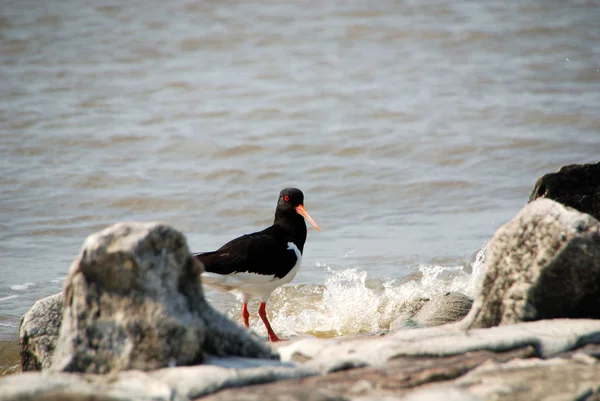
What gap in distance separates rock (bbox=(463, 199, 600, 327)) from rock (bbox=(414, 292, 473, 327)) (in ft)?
5.52

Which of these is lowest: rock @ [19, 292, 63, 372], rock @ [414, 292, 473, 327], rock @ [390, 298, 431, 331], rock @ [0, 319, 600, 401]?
rock @ [390, 298, 431, 331]

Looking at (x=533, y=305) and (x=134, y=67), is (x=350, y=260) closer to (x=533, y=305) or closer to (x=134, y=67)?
(x=533, y=305)

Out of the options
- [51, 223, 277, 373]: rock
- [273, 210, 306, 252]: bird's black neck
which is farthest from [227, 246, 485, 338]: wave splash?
[51, 223, 277, 373]: rock

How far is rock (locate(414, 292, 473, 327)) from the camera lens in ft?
18.8

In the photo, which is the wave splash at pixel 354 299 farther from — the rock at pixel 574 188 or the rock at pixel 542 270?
the rock at pixel 542 270

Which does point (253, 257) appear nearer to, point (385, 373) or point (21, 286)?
point (21, 286)

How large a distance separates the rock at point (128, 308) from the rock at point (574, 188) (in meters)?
2.83

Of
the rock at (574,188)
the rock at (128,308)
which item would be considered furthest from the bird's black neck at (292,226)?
the rock at (128,308)

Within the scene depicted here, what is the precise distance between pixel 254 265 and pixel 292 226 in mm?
801

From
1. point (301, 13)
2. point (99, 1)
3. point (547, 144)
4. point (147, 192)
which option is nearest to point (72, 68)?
point (99, 1)

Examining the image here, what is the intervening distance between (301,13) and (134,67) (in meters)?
5.17

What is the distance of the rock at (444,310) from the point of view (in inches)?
225

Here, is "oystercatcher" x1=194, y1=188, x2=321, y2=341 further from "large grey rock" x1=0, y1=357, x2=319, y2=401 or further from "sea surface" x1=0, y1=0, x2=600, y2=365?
"large grey rock" x1=0, y1=357, x2=319, y2=401

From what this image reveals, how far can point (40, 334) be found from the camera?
181 inches
